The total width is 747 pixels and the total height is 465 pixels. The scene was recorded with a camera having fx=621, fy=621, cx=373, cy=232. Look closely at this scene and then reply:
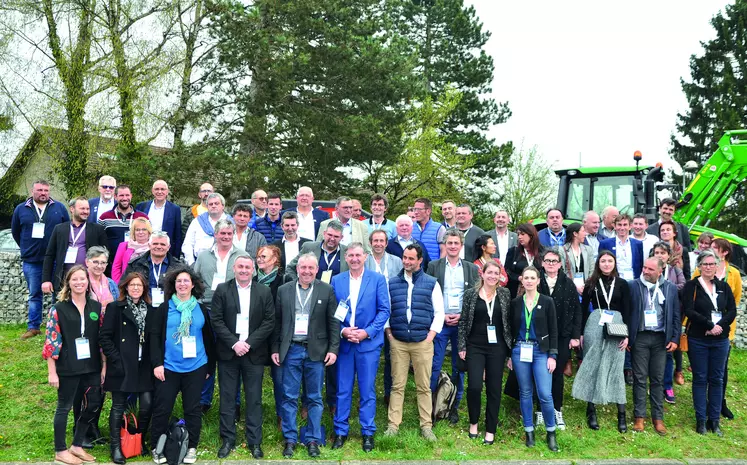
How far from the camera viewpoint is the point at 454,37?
3164 cm

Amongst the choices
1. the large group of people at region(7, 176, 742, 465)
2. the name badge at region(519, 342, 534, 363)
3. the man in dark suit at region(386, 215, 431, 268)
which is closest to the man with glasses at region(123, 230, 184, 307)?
the large group of people at region(7, 176, 742, 465)

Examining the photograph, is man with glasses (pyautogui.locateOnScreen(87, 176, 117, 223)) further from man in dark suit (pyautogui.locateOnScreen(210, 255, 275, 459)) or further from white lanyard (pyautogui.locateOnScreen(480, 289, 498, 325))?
white lanyard (pyautogui.locateOnScreen(480, 289, 498, 325))

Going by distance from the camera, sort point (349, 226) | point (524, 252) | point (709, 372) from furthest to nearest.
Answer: point (349, 226) < point (524, 252) < point (709, 372)

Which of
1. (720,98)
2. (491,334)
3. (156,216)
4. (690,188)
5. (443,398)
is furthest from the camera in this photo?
(720,98)

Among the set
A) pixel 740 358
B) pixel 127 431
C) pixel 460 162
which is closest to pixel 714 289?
pixel 740 358

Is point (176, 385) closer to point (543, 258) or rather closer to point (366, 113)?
point (543, 258)

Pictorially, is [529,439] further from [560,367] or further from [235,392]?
[235,392]

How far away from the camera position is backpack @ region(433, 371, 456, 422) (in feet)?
21.4

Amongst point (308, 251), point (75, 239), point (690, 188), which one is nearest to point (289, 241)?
point (308, 251)

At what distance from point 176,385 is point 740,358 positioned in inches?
321

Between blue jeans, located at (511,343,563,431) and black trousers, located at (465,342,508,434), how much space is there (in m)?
0.18

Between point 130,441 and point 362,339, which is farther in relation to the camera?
point 362,339

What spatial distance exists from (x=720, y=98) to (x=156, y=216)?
28.4 metres

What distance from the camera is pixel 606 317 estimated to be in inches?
258
